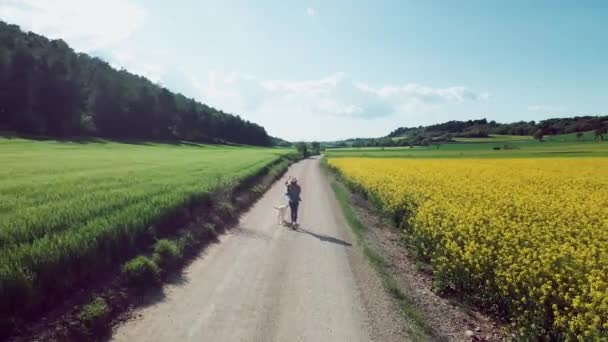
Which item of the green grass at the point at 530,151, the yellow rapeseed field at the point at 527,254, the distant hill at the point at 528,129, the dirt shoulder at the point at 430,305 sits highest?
the distant hill at the point at 528,129

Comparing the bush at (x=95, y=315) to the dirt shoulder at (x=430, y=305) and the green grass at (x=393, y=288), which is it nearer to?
the green grass at (x=393, y=288)

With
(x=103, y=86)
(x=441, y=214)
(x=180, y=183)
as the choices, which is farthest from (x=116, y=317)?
(x=103, y=86)

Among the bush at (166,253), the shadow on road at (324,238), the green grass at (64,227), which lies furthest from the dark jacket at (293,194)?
the bush at (166,253)

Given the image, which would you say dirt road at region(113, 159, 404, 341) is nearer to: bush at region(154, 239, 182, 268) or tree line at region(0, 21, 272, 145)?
bush at region(154, 239, 182, 268)

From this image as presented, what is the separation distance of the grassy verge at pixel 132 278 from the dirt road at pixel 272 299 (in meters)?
0.41

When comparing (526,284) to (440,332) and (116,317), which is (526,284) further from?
(116,317)

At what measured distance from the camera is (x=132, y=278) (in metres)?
8.06

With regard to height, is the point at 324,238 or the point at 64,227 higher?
the point at 64,227

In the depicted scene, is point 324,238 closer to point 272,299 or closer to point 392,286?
point 392,286

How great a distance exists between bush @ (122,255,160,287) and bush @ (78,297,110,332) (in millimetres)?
1313

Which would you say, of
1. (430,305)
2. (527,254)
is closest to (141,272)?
(430,305)

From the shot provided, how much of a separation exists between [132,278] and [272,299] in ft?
9.96

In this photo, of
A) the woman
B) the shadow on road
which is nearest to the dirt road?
the shadow on road

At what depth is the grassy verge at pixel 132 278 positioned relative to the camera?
589 cm
